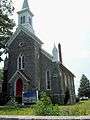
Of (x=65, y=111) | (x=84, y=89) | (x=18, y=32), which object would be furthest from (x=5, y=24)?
(x=84, y=89)

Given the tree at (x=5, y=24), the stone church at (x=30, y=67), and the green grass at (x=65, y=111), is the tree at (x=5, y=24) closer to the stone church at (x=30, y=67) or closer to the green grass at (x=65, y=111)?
the stone church at (x=30, y=67)

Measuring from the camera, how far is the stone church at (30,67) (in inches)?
1281

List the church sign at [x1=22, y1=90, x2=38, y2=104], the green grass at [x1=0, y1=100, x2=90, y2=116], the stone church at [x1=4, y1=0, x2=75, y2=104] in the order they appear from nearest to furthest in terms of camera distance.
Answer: the green grass at [x1=0, y1=100, x2=90, y2=116], the church sign at [x1=22, y1=90, x2=38, y2=104], the stone church at [x1=4, y1=0, x2=75, y2=104]

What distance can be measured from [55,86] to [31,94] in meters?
5.19

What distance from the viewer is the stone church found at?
3253 cm

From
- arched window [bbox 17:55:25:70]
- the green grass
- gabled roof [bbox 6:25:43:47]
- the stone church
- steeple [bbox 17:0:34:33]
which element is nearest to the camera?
the green grass

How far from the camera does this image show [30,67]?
32.9m

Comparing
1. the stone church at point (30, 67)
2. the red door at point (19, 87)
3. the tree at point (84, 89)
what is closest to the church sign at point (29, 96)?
the stone church at point (30, 67)

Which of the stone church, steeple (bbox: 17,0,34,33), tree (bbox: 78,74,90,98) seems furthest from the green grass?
tree (bbox: 78,74,90,98)

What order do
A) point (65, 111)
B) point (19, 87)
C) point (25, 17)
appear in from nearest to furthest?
point (65, 111) < point (19, 87) < point (25, 17)

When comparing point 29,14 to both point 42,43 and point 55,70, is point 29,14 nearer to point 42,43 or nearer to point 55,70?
point 42,43

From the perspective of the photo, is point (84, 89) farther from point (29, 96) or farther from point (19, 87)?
point (29, 96)

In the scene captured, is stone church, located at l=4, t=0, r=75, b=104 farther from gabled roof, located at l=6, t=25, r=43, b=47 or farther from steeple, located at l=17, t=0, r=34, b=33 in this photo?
steeple, located at l=17, t=0, r=34, b=33

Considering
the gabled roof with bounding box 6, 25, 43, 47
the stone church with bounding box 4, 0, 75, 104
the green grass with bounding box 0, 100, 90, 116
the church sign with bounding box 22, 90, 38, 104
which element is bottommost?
the green grass with bounding box 0, 100, 90, 116
